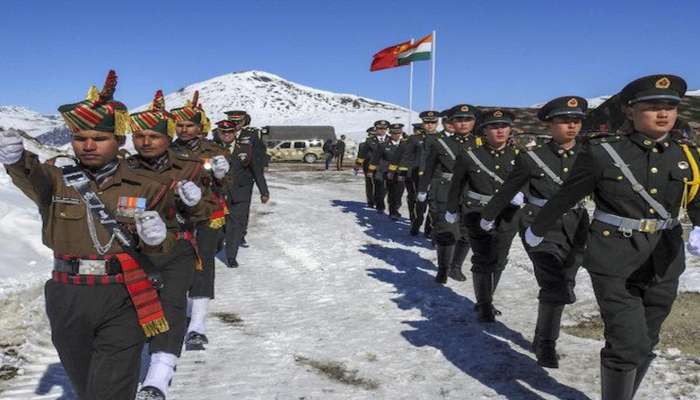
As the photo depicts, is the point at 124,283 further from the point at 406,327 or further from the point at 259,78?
the point at 259,78

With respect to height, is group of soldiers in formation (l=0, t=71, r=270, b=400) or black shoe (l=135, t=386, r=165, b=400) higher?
group of soldiers in formation (l=0, t=71, r=270, b=400)

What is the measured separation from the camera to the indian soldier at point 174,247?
3.72 metres

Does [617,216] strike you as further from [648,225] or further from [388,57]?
[388,57]

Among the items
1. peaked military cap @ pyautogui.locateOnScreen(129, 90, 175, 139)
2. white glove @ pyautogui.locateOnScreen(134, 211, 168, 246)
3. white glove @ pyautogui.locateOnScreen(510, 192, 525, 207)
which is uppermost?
peaked military cap @ pyautogui.locateOnScreen(129, 90, 175, 139)

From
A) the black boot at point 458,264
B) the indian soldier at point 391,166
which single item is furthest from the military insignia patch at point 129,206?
the indian soldier at point 391,166

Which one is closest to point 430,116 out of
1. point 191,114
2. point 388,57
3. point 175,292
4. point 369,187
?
point 369,187

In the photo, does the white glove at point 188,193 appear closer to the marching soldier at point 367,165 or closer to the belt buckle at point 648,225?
→ the belt buckle at point 648,225

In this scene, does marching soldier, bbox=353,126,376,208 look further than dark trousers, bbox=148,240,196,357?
Yes

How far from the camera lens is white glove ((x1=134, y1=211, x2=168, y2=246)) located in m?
2.76

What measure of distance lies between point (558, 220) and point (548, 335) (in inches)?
35.8

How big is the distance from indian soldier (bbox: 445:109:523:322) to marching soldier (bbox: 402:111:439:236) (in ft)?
13.3

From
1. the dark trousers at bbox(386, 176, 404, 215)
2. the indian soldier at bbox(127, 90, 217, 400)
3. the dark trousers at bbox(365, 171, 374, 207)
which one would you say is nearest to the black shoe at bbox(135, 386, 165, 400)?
the indian soldier at bbox(127, 90, 217, 400)

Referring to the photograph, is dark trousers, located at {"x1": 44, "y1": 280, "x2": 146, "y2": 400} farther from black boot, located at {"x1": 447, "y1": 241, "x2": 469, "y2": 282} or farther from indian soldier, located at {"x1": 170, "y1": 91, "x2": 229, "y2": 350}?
black boot, located at {"x1": 447, "y1": 241, "x2": 469, "y2": 282}

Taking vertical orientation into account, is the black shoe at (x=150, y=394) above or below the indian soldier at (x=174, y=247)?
below
